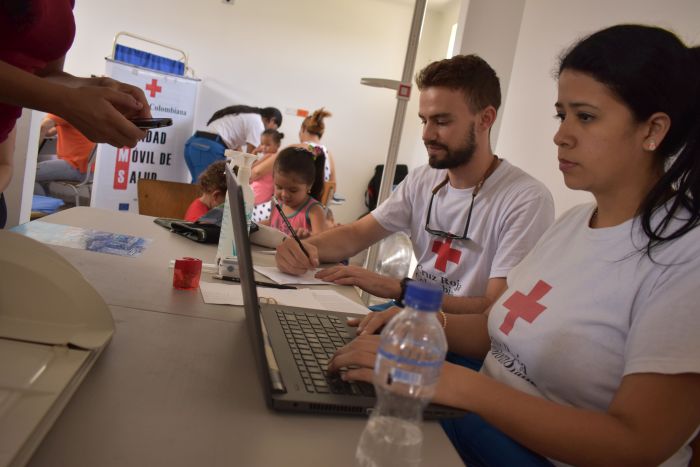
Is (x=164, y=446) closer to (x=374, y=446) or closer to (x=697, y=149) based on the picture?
(x=374, y=446)

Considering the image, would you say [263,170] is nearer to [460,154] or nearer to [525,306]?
[460,154]

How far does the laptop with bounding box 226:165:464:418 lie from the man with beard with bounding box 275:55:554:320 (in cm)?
59

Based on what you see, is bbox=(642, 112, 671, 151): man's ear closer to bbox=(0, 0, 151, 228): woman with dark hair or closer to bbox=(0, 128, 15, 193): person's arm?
bbox=(0, 0, 151, 228): woman with dark hair

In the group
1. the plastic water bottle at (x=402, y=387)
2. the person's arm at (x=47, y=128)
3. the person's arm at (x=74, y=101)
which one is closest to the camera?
the plastic water bottle at (x=402, y=387)

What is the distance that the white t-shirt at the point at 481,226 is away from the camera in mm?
1593

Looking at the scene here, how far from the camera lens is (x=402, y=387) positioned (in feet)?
A: 2.39

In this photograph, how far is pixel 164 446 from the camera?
1.94 feet

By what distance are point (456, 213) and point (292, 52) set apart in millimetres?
5331

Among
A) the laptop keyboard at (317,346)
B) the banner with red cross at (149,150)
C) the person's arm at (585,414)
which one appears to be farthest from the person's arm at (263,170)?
the person's arm at (585,414)

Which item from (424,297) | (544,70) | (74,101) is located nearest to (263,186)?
(544,70)

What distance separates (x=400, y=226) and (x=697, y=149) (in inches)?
45.7

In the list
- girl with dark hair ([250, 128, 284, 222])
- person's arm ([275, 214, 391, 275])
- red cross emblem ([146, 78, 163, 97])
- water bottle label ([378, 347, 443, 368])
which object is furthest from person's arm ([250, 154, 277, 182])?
water bottle label ([378, 347, 443, 368])

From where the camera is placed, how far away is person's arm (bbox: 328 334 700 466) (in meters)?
0.75

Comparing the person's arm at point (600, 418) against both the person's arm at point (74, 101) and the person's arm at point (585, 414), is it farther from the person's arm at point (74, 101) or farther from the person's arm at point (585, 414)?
the person's arm at point (74, 101)
